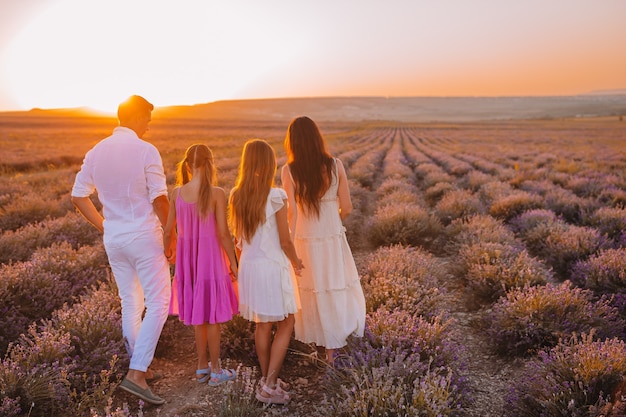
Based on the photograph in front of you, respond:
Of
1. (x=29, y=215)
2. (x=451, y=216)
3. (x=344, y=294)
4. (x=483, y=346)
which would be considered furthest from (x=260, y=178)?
(x=29, y=215)

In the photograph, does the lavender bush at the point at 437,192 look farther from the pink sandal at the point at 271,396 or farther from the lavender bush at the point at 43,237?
the pink sandal at the point at 271,396

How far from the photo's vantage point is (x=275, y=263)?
339 centimetres

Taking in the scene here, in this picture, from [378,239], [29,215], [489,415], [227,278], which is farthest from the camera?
[29,215]

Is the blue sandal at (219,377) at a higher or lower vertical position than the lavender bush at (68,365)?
lower

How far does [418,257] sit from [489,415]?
2.69 meters

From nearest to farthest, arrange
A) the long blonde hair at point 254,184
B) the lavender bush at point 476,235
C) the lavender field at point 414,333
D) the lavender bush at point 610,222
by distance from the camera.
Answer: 1. the lavender field at point 414,333
2. the long blonde hair at point 254,184
3. the lavender bush at point 476,235
4. the lavender bush at point 610,222

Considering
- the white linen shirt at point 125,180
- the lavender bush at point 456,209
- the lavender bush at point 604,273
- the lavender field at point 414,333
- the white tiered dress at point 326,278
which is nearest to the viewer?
the lavender field at point 414,333

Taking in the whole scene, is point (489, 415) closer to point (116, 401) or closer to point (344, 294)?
point (344, 294)

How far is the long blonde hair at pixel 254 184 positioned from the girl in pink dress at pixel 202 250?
0.20 m

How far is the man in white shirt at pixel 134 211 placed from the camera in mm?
3170

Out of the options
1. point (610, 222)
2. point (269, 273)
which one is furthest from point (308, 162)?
point (610, 222)

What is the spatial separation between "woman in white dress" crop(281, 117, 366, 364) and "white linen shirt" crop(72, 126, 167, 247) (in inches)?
41.3

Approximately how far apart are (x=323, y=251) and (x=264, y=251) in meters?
0.57

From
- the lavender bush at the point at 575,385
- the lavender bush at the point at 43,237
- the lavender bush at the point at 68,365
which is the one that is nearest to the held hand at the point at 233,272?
the lavender bush at the point at 68,365
